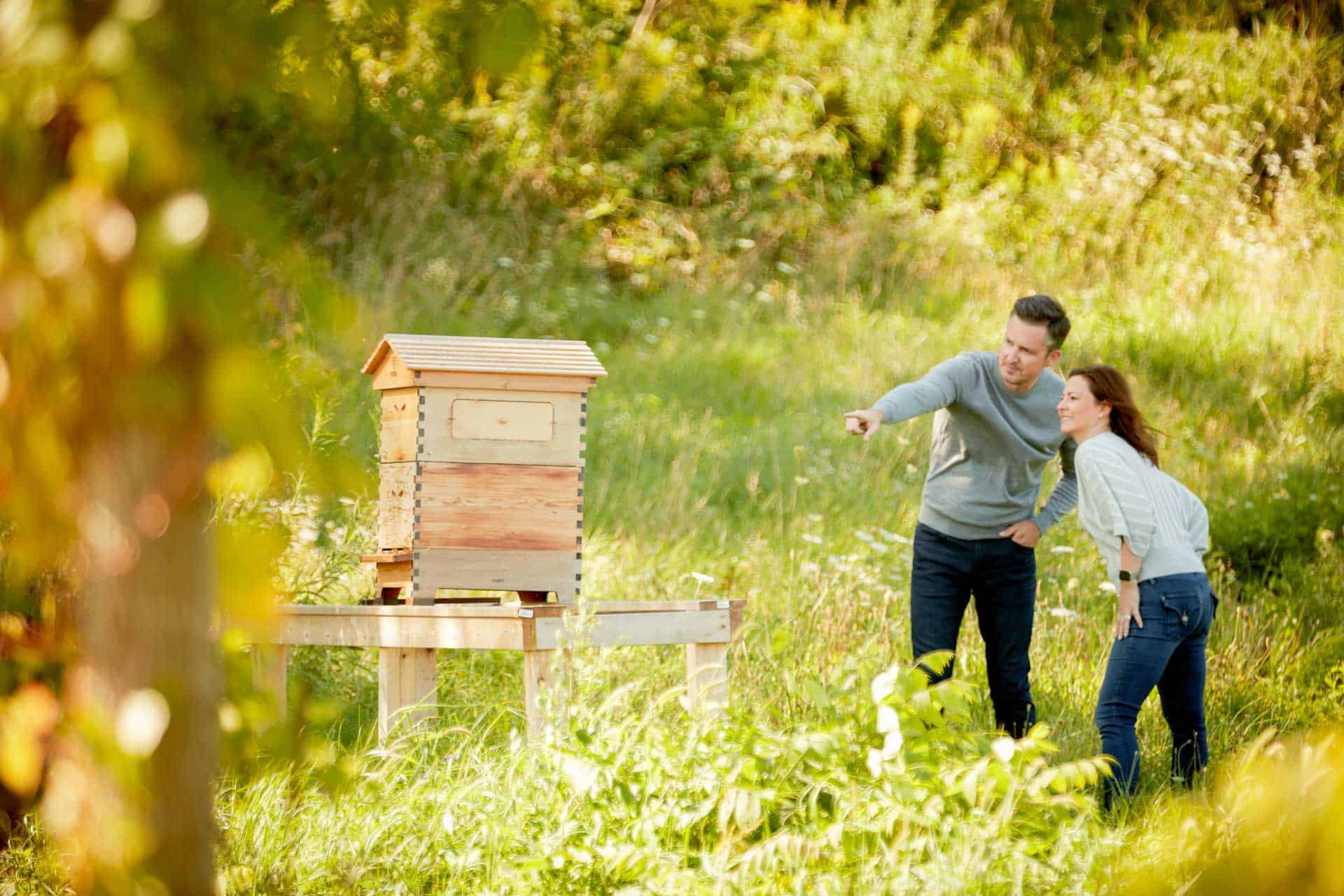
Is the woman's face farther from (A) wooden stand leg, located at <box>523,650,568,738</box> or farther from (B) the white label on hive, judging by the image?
(A) wooden stand leg, located at <box>523,650,568,738</box>

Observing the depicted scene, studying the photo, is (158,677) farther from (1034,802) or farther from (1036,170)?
(1036,170)

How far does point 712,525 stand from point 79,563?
207 inches

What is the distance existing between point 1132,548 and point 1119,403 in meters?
0.52

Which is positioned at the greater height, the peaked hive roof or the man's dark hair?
the man's dark hair

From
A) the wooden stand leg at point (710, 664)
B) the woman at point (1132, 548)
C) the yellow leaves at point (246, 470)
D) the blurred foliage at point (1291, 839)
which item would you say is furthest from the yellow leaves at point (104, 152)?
the woman at point (1132, 548)

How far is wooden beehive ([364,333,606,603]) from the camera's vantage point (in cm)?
392

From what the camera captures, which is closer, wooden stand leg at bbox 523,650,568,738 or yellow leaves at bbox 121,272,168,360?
yellow leaves at bbox 121,272,168,360

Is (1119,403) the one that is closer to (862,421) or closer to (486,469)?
(862,421)

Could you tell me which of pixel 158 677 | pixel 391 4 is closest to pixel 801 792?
pixel 158 677

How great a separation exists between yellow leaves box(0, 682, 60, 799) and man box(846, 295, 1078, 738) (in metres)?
3.56

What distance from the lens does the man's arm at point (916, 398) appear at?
161 inches

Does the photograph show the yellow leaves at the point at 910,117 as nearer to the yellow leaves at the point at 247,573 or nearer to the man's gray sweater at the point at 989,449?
the man's gray sweater at the point at 989,449

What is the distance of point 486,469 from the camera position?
13.0 ft

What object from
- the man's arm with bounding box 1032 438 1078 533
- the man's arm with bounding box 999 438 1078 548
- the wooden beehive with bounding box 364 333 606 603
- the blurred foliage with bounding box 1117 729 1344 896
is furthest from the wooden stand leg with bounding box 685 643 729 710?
the blurred foliage with bounding box 1117 729 1344 896
